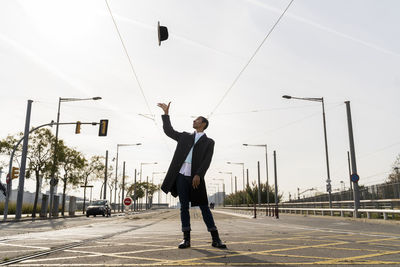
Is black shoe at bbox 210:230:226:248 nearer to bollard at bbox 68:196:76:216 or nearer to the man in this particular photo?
the man

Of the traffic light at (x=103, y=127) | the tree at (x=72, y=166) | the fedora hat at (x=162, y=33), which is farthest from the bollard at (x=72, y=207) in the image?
the fedora hat at (x=162, y=33)

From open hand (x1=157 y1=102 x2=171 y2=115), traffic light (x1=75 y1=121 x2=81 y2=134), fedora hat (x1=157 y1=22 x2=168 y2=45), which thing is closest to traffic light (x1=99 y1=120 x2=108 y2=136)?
traffic light (x1=75 y1=121 x2=81 y2=134)

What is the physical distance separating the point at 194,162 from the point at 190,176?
8.3 inches

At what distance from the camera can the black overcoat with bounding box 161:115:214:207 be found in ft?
17.7

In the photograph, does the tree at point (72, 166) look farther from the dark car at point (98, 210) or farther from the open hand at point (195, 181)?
the open hand at point (195, 181)

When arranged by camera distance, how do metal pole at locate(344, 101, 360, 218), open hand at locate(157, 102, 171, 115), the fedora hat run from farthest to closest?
metal pole at locate(344, 101, 360, 218), the fedora hat, open hand at locate(157, 102, 171, 115)

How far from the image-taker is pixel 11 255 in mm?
4656

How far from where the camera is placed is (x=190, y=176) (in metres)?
5.42

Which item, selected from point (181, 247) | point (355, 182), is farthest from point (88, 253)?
point (355, 182)

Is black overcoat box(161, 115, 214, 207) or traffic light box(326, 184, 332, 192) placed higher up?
traffic light box(326, 184, 332, 192)

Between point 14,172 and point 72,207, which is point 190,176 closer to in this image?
point 14,172

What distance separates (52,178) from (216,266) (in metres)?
29.0

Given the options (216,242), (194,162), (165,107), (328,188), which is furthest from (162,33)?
(328,188)

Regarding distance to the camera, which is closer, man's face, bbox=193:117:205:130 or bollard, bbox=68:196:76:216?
man's face, bbox=193:117:205:130
